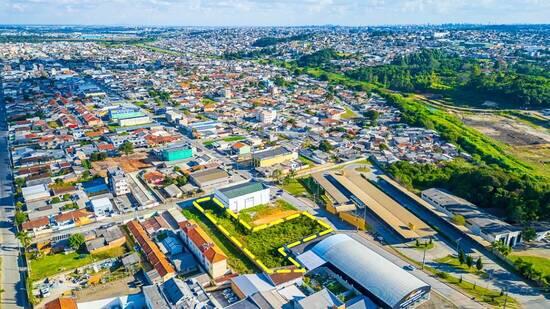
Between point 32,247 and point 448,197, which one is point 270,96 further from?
point 32,247

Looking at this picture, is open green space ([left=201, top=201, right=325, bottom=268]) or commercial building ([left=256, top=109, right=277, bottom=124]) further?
commercial building ([left=256, top=109, right=277, bottom=124])

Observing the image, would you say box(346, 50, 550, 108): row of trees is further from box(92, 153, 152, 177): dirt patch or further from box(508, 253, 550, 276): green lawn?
box(92, 153, 152, 177): dirt patch

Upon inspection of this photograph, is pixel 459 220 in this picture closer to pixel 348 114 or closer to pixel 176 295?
pixel 176 295

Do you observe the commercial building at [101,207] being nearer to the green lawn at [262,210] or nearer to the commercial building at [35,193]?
the commercial building at [35,193]

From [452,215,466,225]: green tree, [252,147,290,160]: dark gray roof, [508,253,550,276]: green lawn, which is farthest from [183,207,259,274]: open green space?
[508,253,550,276]: green lawn

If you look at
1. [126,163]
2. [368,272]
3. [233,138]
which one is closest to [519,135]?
[233,138]

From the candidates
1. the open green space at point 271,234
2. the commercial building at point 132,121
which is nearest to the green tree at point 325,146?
the open green space at point 271,234
